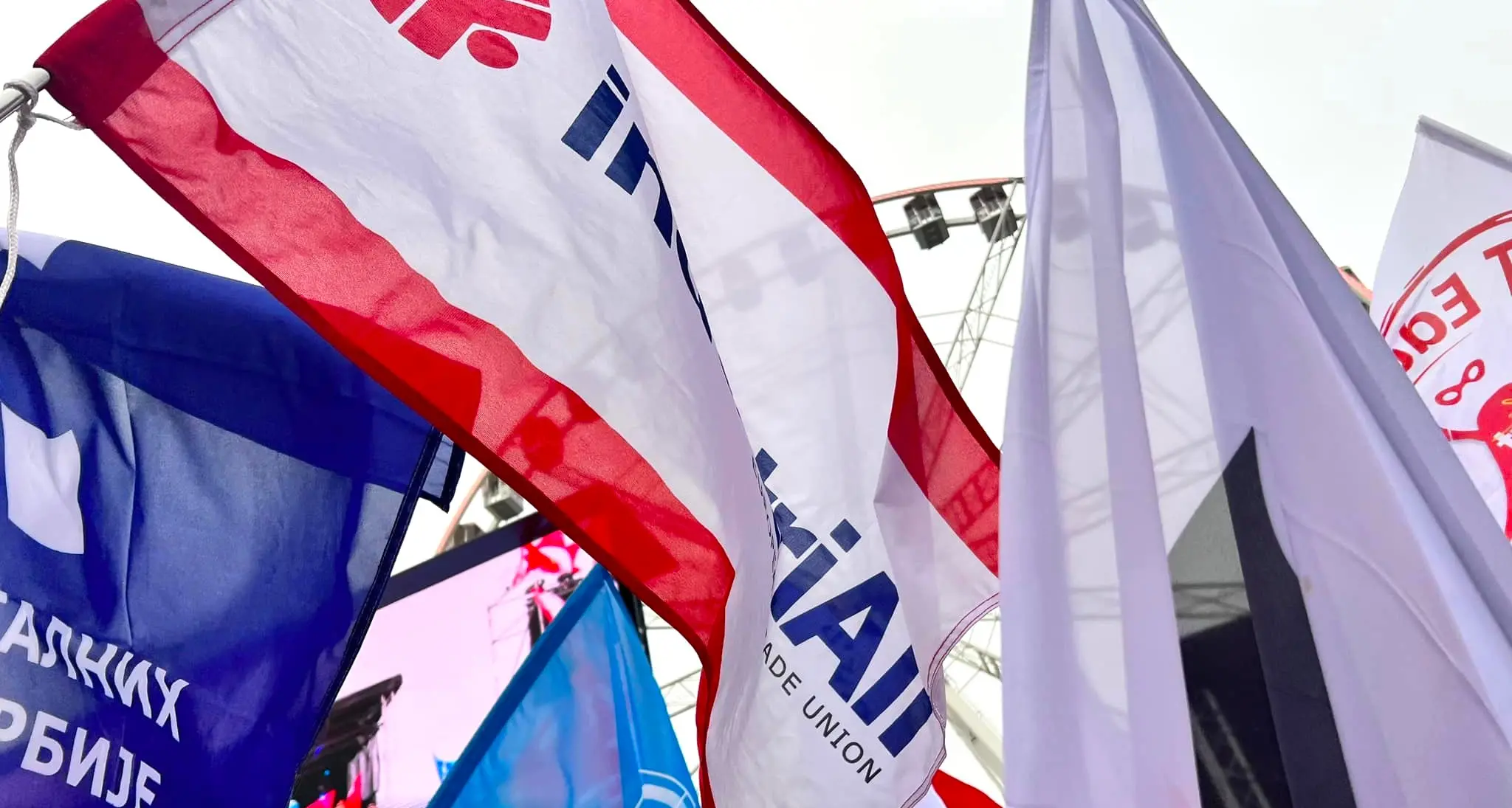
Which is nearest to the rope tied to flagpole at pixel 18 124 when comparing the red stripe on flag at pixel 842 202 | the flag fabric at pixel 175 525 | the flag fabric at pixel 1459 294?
the flag fabric at pixel 175 525

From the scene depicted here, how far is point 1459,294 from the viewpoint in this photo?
4496 mm

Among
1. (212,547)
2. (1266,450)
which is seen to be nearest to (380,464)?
(212,547)

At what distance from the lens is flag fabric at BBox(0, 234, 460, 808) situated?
2072 millimetres

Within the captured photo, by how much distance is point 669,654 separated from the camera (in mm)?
14945

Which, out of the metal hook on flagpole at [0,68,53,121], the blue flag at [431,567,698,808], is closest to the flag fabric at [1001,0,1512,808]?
the metal hook on flagpole at [0,68,53,121]

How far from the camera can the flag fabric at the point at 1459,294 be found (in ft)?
13.7

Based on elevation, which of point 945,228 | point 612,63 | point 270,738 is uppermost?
point 945,228

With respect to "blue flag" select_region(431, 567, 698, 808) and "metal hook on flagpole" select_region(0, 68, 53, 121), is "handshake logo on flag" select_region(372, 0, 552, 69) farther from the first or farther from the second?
"blue flag" select_region(431, 567, 698, 808)

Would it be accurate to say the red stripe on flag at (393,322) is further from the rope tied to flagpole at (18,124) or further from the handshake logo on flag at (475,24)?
the handshake logo on flag at (475,24)

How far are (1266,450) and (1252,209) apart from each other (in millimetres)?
459

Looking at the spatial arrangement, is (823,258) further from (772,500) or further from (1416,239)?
(1416,239)

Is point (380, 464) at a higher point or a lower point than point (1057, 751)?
higher

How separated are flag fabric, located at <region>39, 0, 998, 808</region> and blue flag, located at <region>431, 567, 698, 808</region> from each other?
4.57ft

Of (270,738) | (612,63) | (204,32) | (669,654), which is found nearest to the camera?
(204,32)
